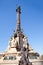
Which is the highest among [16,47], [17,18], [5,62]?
[17,18]

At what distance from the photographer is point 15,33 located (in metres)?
93.9

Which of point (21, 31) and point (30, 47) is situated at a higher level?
point (21, 31)

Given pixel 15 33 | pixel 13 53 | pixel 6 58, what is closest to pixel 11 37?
pixel 15 33

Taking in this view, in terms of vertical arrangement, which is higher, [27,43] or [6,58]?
[27,43]

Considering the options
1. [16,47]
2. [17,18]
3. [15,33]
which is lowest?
[16,47]

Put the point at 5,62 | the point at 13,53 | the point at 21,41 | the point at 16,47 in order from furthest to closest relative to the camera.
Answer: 1. the point at 21,41
2. the point at 16,47
3. the point at 13,53
4. the point at 5,62

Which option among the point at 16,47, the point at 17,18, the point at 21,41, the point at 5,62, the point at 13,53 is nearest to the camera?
the point at 5,62

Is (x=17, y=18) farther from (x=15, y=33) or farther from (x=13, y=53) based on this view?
(x=13, y=53)

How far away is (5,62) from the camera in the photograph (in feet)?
230

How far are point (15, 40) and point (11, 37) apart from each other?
3862mm

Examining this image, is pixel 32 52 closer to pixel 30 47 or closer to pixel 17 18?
pixel 30 47

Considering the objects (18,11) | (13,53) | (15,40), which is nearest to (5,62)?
(13,53)

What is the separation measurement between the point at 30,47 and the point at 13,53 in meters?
11.4

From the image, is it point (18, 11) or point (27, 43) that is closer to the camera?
point (27, 43)
